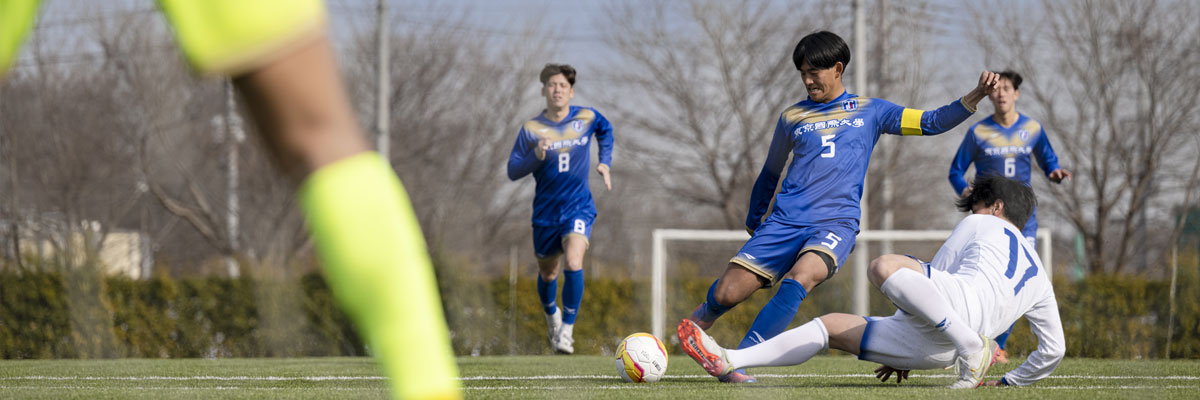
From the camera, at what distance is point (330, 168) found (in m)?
1.42

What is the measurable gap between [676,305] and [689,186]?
8001 millimetres

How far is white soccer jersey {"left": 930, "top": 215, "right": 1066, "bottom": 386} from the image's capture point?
4.84 meters

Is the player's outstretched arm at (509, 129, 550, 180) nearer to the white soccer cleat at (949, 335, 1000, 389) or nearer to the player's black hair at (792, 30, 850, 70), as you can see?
the player's black hair at (792, 30, 850, 70)

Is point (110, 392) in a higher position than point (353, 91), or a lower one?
lower

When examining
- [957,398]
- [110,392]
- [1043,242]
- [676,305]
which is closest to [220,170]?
[676,305]

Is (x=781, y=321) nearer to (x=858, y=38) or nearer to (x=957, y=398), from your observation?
(x=957, y=398)

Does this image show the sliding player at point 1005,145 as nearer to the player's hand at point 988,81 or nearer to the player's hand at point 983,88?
the player's hand at point 983,88

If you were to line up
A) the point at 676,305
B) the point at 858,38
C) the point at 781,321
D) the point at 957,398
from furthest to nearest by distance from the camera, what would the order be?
the point at 858,38 < the point at 676,305 < the point at 781,321 < the point at 957,398

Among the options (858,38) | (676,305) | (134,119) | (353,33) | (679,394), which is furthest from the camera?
(353,33)

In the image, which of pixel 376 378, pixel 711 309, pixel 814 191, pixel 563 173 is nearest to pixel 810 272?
pixel 814 191

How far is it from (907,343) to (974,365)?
0.28m

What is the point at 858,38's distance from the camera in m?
15.9

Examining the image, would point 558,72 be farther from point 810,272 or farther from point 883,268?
point 883,268

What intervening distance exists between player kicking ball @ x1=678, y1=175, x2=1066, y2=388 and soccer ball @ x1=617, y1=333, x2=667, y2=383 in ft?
1.46
